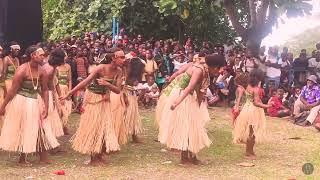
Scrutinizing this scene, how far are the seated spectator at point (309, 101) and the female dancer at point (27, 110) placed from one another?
665cm

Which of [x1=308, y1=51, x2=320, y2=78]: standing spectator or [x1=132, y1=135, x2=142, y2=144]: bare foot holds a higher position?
[x1=308, y1=51, x2=320, y2=78]: standing spectator

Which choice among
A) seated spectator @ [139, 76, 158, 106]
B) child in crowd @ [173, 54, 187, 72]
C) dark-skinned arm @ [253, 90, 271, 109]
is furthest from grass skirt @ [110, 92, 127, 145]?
child in crowd @ [173, 54, 187, 72]

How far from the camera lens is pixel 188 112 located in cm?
793

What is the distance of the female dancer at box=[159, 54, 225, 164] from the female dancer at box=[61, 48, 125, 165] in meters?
0.77

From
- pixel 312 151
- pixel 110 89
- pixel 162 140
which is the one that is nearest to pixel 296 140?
pixel 312 151

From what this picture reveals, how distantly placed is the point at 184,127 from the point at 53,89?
2.21 metres

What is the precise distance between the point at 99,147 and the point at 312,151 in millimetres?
3791

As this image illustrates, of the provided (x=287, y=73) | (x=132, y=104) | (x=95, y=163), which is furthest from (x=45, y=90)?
(x=287, y=73)

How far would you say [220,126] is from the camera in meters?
12.1

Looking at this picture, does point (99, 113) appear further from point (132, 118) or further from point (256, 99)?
point (256, 99)

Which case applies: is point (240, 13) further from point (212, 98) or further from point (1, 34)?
point (1, 34)

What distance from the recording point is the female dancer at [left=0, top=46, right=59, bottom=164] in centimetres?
761

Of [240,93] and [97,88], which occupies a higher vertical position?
[97,88]

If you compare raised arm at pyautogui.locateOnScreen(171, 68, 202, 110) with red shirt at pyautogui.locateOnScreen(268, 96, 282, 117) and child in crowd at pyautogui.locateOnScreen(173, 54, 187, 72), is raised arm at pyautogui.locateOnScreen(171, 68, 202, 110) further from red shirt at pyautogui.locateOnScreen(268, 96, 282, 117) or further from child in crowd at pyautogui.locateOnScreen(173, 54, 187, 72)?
child in crowd at pyautogui.locateOnScreen(173, 54, 187, 72)
